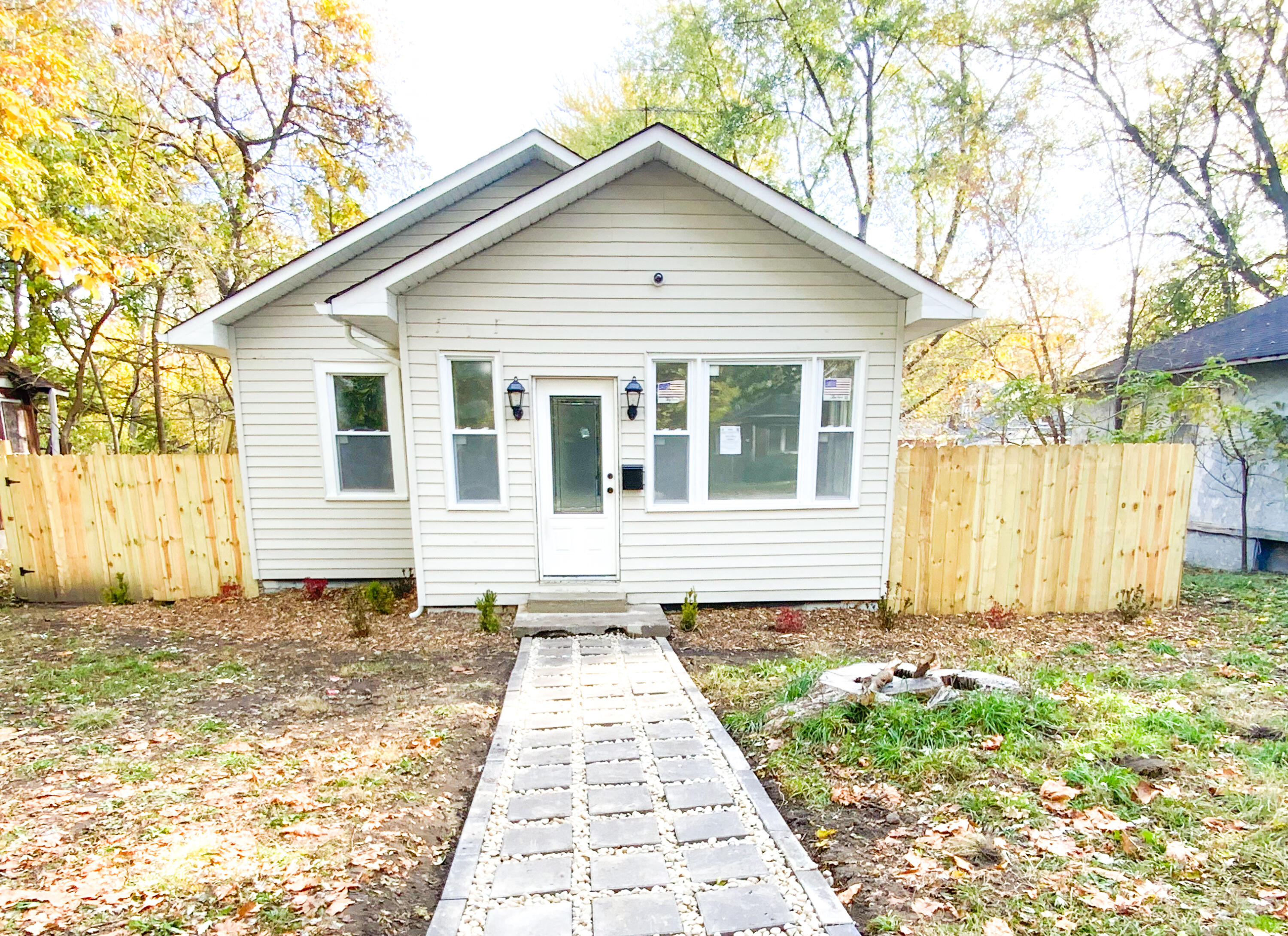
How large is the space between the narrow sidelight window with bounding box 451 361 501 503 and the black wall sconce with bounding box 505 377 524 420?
0.18 meters

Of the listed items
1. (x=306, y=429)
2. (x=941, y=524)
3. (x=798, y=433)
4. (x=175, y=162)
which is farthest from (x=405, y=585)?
(x=175, y=162)

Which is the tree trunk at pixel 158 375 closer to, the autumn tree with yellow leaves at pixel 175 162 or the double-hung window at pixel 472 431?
the autumn tree with yellow leaves at pixel 175 162

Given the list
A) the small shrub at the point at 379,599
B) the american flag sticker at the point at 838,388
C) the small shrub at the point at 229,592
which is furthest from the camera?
the small shrub at the point at 229,592

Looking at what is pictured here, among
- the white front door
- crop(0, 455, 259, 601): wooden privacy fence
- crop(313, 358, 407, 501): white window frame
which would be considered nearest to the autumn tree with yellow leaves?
crop(0, 455, 259, 601): wooden privacy fence

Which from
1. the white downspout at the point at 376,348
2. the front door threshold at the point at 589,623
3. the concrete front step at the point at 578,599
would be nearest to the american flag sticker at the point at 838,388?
the front door threshold at the point at 589,623

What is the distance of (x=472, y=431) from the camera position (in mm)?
5434

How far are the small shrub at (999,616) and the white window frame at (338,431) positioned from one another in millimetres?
6612

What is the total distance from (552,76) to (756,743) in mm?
16512

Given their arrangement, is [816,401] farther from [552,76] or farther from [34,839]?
[552,76]

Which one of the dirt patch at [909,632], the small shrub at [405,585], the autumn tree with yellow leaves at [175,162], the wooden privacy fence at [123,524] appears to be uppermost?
the autumn tree with yellow leaves at [175,162]

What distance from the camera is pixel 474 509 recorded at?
5512 millimetres

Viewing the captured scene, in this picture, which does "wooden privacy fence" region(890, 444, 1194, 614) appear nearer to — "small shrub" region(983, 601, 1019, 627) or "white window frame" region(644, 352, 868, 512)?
"small shrub" region(983, 601, 1019, 627)

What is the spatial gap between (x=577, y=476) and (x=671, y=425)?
110 centimetres

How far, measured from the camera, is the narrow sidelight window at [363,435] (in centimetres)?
659
